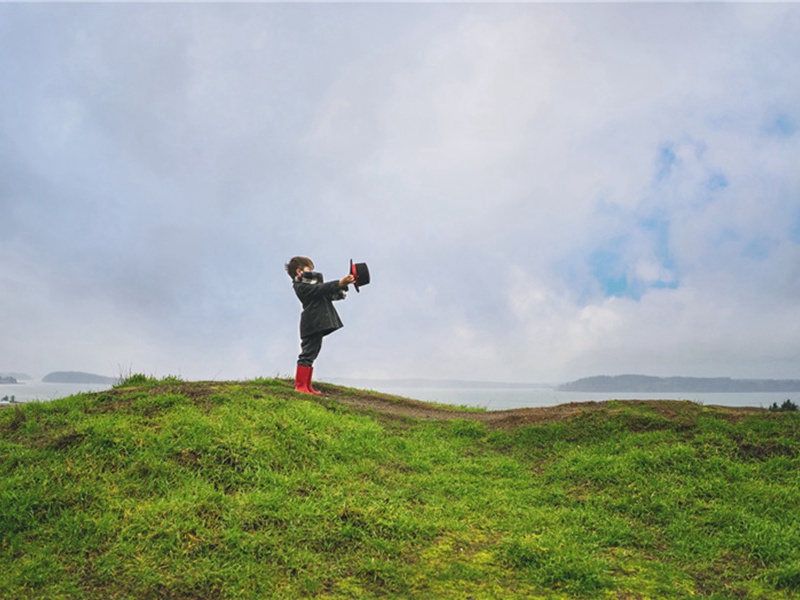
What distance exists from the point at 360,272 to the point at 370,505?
5.63 meters

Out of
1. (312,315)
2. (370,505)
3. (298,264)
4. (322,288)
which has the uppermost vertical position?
(298,264)

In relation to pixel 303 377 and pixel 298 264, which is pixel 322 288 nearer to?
pixel 298 264

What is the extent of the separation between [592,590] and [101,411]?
7.50 metres

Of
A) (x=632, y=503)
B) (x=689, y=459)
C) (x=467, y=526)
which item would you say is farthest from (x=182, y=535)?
(x=689, y=459)

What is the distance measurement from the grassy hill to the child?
2098 mm

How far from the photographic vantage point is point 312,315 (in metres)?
11.7

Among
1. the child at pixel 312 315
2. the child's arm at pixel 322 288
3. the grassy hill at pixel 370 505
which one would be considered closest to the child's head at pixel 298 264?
the child at pixel 312 315

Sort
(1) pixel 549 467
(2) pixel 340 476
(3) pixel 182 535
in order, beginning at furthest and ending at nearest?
(1) pixel 549 467
(2) pixel 340 476
(3) pixel 182 535

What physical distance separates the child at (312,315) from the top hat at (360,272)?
0.99 ft

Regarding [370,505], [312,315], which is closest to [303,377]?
[312,315]

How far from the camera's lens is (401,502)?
6.68 metres

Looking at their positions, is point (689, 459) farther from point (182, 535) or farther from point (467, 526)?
point (182, 535)

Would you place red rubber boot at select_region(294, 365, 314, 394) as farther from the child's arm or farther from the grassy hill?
the grassy hill

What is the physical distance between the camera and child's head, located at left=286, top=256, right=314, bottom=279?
12.3 meters
